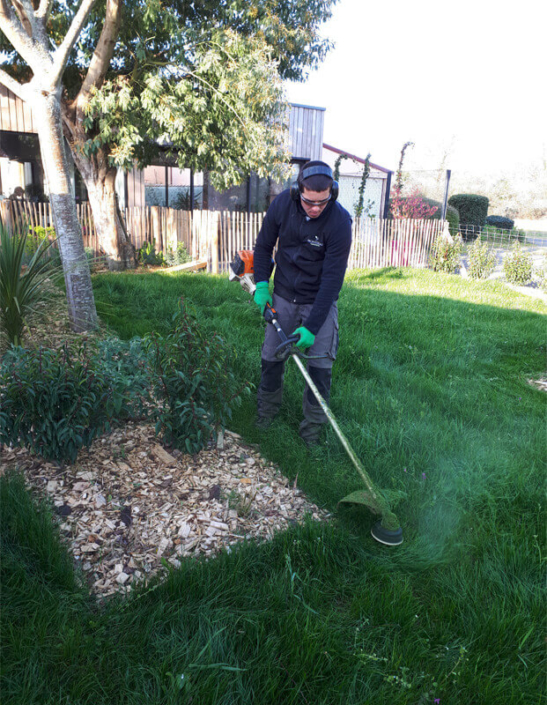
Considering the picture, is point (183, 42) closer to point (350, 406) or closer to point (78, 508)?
point (350, 406)

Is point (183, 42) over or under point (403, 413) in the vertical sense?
over

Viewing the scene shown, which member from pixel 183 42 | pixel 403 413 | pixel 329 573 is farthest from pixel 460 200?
pixel 329 573

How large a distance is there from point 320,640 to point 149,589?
2.61 feet

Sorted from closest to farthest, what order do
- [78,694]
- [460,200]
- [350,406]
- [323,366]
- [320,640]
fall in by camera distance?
[78,694], [320,640], [323,366], [350,406], [460,200]

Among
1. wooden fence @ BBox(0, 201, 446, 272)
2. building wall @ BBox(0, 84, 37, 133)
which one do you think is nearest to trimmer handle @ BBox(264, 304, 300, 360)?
wooden fence @ BBox(0, 201, 446, 272)

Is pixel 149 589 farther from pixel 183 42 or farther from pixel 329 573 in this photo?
pixel 183 42

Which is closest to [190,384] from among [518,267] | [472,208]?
[518,267]

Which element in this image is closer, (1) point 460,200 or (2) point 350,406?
(2) point 350,406

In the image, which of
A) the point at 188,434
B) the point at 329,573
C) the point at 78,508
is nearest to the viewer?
the point at 329,573

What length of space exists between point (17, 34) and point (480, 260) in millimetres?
9797

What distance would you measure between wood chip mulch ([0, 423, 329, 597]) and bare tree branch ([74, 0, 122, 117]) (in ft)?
24.0

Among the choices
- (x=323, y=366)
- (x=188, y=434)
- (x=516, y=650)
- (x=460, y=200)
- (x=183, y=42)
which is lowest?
(x=516, y=650)

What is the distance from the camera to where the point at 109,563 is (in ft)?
8.05

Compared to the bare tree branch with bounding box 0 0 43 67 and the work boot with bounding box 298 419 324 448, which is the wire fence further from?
the bare tree branch with bounding box 0 0 43 67
